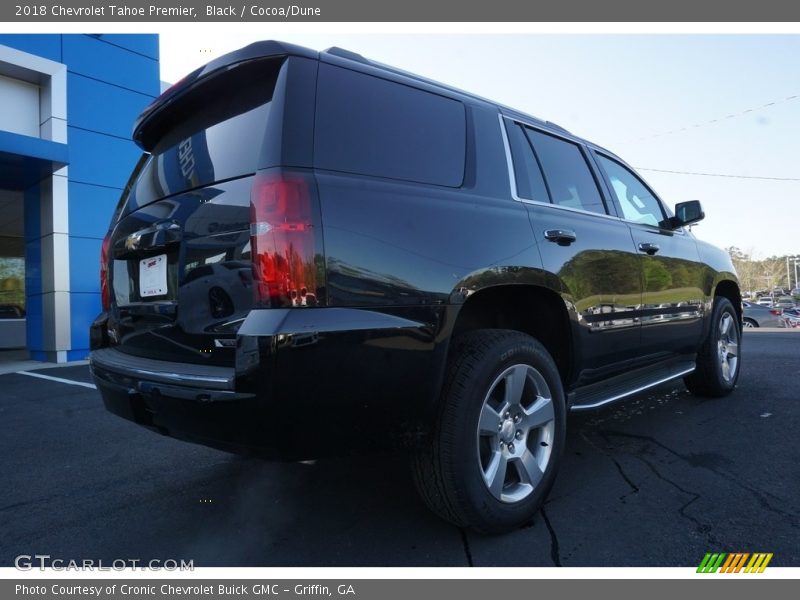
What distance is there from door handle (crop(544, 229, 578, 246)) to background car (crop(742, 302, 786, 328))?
21519 mm

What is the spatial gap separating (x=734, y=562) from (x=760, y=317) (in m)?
22.5

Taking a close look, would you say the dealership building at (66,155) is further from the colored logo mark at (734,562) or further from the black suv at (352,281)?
the colored logo mark at (734,562)

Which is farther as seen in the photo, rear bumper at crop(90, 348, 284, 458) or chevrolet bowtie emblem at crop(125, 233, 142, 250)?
chevrolet bowtie emblem at crop(125, 233, 142, 250)

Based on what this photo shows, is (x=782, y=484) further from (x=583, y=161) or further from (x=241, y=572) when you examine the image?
(x=241, y=572)

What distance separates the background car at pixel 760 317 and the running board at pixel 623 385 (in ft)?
65.7

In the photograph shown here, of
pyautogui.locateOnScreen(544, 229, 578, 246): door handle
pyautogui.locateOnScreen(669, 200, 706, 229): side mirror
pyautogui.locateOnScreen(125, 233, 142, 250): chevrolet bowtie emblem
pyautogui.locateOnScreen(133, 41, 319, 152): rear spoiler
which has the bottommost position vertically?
pyautogui.locateOnScreen(125, 233, 142, 250): chevrolet bowtie emblem

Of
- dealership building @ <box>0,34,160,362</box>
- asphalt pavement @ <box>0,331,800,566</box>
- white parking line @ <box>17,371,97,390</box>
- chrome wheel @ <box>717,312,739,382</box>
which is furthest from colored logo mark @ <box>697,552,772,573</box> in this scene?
dealership building @ <box>0,34,160,362</box>

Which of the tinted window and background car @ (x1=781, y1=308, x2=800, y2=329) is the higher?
the tinted window

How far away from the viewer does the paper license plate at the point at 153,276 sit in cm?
223

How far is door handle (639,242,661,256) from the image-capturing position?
348 cm

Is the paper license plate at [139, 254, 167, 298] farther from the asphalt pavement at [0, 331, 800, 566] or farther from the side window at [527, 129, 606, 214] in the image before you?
the side window at [527, 129, 606, 214]

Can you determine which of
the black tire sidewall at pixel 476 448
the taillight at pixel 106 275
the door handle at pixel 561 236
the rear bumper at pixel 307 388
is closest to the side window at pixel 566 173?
the door handle at pixel 561 236

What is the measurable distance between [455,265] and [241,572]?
1.45m

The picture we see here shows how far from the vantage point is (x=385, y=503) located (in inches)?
103
